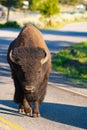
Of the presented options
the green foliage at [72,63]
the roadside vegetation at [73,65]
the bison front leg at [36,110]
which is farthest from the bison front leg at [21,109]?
the green foliage at [72,63]

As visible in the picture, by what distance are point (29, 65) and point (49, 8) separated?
138 ft

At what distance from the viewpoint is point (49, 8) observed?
52.8 m

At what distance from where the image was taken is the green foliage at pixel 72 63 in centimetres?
2014

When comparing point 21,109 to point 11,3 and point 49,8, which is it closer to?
point 49,8

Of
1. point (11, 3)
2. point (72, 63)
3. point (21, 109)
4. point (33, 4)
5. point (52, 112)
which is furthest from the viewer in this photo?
point (11, 3)

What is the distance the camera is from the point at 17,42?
12547mm

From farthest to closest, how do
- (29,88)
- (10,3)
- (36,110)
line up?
1. (10,3)
2. (36,110)
3. (29,88)

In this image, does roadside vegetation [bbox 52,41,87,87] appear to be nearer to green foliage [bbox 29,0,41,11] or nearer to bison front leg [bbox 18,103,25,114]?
bison front leg [bbox 18,103,25,114]

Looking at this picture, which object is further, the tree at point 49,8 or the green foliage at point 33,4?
the green foliage at point 33,4

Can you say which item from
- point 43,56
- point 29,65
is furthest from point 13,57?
point 43,56

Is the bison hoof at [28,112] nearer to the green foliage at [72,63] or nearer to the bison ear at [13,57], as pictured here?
the bison ear at [13,57]

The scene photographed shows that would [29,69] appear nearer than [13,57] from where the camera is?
Yes

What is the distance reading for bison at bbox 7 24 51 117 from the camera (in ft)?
37.0

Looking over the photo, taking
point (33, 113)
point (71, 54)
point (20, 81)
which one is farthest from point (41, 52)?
point (71, 54)
